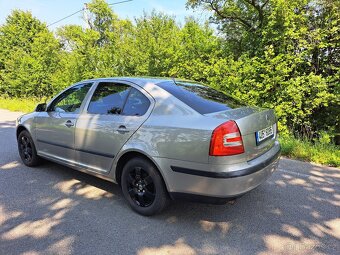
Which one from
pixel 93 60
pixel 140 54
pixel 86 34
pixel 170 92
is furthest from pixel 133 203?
pixel 86 34

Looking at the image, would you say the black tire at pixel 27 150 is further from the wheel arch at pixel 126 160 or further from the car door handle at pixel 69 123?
the wheel arch at pixel 126 160

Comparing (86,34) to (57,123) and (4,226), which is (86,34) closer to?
(57,123)

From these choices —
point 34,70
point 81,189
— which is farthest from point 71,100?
point 34,70

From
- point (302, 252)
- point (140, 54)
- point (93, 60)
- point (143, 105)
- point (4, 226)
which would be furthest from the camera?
point (93, 60)

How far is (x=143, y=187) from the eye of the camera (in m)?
3.46

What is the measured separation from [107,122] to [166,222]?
4.67ft

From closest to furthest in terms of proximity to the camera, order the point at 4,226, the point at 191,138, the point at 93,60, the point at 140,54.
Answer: the point at 191,138 → the point at 4,226 → the point at 140,54 → the point at 93,60

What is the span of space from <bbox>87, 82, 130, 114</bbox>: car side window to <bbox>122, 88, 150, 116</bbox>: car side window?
0.09 meters

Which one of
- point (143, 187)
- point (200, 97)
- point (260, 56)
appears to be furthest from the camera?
point (260, 56)

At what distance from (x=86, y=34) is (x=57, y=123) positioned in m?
10.5

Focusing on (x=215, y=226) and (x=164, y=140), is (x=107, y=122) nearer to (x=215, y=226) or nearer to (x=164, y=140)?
(x=164, y=140)

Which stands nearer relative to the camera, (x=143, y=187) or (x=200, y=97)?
(x=143, y=187)

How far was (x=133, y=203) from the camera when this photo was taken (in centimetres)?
357

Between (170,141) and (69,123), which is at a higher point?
(69,123)
